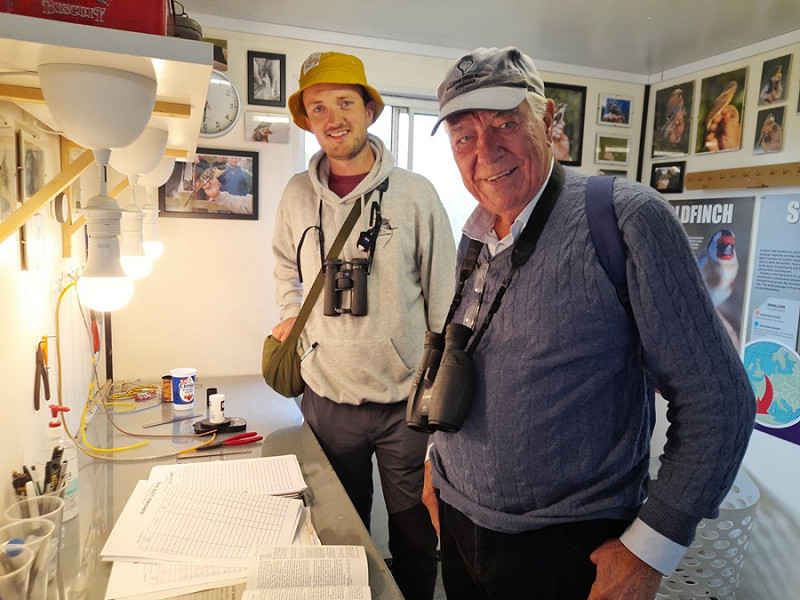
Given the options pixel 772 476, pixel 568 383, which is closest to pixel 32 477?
pixel 568 383

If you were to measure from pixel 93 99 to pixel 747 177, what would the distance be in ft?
8.57

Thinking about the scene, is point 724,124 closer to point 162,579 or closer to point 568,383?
point 568,383

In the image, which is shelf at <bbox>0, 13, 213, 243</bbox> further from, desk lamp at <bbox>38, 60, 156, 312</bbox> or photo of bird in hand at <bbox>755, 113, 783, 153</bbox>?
photo of bird in hand at <bbox>755, 113, 783, 153</bbox>

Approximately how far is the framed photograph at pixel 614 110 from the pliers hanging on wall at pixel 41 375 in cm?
274

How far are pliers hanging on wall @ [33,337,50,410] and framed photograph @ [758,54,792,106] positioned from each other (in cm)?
282

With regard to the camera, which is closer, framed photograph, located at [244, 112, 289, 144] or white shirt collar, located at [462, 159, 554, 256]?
white shirt collar, located at [462, 159, 554, 256]

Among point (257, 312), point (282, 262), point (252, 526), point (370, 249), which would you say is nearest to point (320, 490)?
point (252, 526)

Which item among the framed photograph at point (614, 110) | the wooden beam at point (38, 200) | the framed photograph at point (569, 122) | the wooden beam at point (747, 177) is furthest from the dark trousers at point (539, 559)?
the framed photograph at point (614, 110)

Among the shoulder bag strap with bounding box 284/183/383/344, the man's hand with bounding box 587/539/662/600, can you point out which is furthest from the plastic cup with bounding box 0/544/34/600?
the shoulder bag strap with bounding box 284/183/383/344

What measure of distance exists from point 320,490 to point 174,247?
145 centimetres

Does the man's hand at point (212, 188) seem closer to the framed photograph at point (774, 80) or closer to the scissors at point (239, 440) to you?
the scissors at point (239, 440)

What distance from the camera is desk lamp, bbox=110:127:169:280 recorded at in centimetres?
111

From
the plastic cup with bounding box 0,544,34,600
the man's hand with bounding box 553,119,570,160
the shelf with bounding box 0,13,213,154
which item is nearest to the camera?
the shelf with bounding box 0,13,213,154

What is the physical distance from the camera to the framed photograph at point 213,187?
7.24 feet
